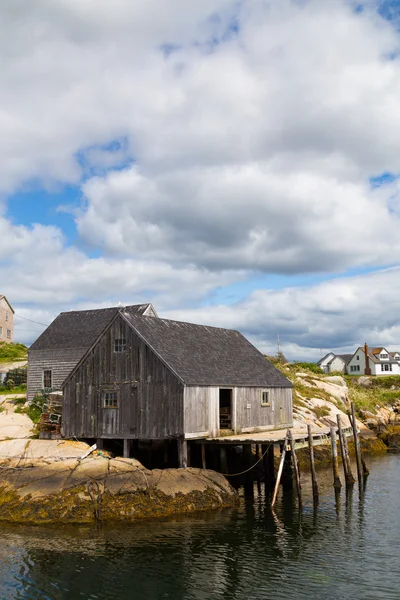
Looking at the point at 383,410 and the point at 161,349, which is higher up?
the point at 161,349

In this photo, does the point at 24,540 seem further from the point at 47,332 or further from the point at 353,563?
the point at 47,332

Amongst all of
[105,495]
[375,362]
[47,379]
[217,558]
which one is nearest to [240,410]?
[105,495]

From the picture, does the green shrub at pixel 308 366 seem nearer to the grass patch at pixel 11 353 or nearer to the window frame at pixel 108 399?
the grass patch at pixel 11 353

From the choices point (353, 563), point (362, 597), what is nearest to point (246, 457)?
point (353, 563)

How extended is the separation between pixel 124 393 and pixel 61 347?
1734 cm

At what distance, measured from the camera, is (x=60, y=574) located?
19.3 meters

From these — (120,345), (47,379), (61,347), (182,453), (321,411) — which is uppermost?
(61,347)

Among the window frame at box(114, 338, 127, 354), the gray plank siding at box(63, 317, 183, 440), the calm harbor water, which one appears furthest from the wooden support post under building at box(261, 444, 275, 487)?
the window frame at box(114, 338, 127, 354)

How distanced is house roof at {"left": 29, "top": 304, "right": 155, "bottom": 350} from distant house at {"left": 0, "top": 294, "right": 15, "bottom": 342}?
33.5 meters

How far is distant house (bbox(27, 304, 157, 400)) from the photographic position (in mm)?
48094

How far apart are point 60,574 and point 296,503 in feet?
47.8

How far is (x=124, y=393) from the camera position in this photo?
33094 millimetres

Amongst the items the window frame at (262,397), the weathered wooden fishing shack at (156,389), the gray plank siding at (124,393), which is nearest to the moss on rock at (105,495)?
the weathered wooden fishing shack at (156,389)

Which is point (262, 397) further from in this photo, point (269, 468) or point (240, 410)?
point (269, 468)
